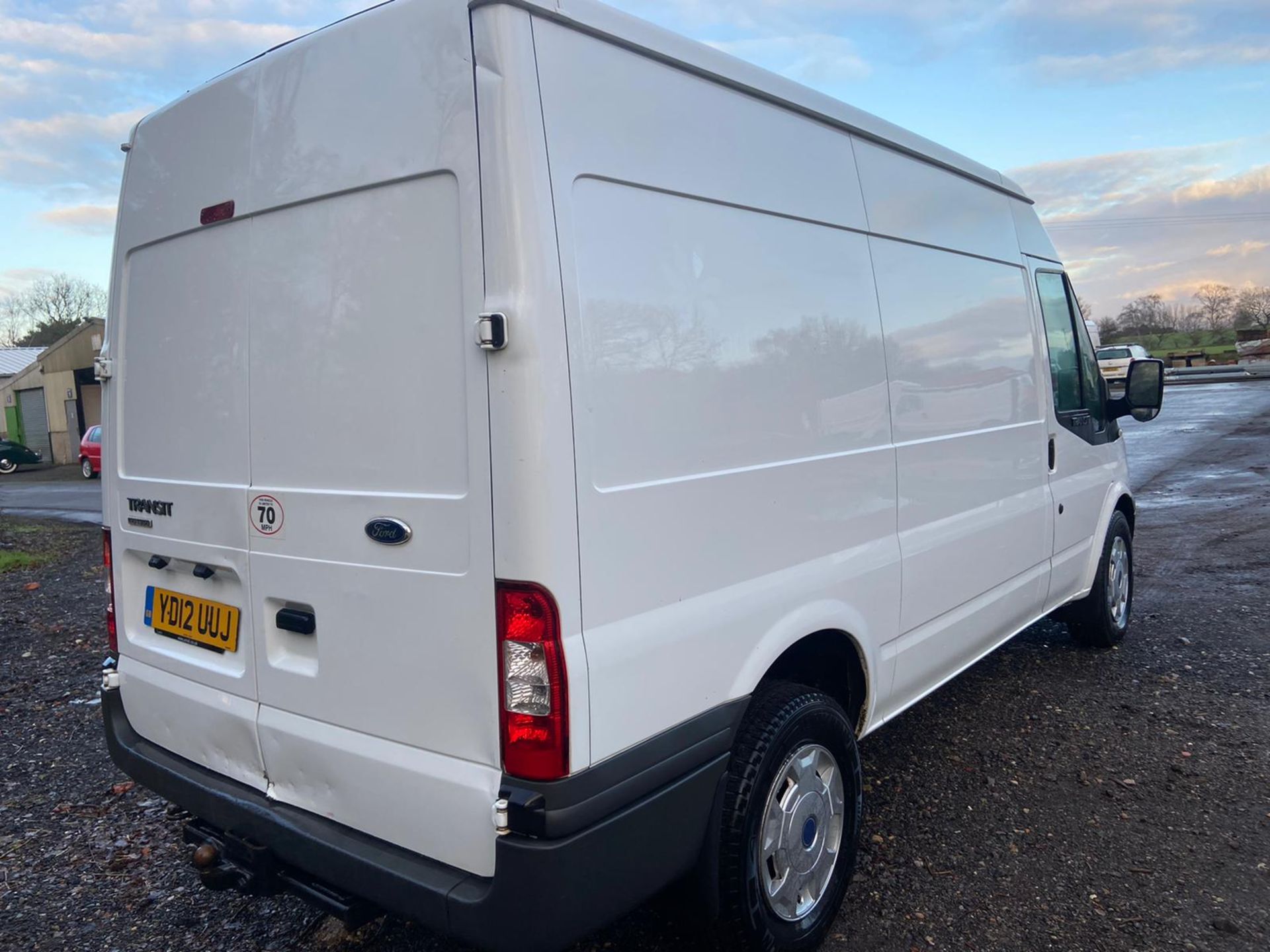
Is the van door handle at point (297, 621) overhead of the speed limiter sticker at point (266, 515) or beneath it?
beneath

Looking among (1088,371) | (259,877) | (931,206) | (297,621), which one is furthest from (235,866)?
(1088,371)

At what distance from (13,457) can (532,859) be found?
1361 inches

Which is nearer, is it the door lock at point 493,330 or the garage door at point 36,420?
the door lock at point 493,330

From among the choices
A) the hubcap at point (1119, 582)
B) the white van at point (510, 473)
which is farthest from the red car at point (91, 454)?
the hubcap at point (1119, 582)

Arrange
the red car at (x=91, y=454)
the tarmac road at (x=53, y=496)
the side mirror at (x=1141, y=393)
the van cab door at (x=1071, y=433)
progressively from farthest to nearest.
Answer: the red car at (x=91, y=454) → the tarmac road at (x=53, y=496) → the side mirror at (x=1141, y=393) → the van cab door at (x=1071, y=433)

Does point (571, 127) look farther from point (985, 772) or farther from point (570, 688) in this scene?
point (985, 772)

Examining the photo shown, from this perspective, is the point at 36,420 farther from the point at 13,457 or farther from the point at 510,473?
the point at 510,473

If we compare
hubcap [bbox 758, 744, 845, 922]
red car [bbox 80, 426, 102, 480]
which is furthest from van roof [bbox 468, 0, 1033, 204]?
red car [bbox 80, 426, 102, 480]

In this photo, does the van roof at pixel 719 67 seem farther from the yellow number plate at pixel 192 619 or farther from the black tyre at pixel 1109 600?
the black tyre at pixel 1109 600

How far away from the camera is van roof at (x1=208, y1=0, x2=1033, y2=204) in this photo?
2100mm

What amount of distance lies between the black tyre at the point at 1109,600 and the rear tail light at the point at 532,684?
4155 millimetres

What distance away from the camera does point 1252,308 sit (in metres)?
59.0

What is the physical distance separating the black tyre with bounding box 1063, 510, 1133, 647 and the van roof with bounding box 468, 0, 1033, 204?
2.57 m

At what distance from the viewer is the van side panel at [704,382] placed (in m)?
2.09
